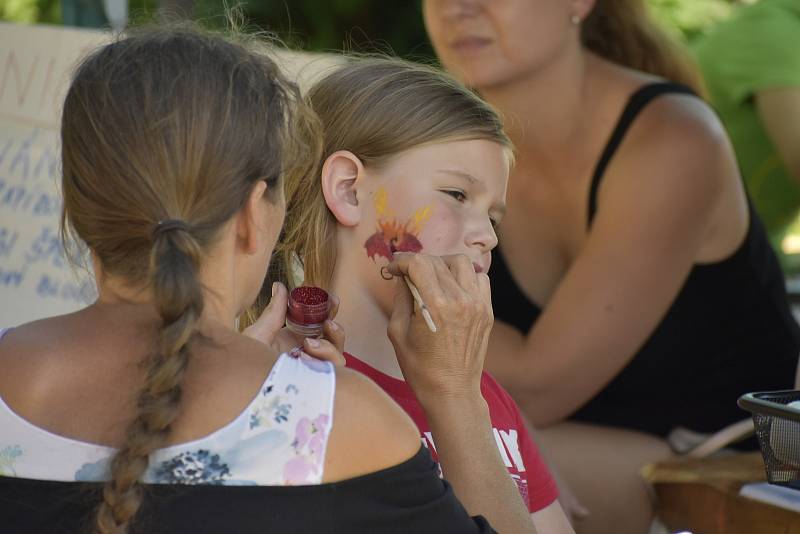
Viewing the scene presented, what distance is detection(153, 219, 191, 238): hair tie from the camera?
1.18m

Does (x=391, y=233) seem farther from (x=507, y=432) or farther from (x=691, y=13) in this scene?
(x=691, y=13)

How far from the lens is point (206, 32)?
1389 millimetres

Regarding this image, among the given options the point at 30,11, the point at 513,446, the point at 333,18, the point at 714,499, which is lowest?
the point at 30,11

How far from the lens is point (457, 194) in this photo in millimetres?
1748

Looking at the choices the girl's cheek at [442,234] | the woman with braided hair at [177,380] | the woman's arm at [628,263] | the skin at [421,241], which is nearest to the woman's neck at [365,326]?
the skin at [421,241]

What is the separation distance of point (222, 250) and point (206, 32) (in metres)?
0.29

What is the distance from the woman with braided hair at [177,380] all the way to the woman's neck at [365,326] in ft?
1.56

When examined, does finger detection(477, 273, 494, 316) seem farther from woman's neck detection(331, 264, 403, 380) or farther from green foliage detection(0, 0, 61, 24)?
green foliage detection(0, 0, 61, 24)

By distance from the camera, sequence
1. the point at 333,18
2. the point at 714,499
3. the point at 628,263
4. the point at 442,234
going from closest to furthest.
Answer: the point at 442,234 → the point at 714,499 → the point at 628,263 → the point at 333,18

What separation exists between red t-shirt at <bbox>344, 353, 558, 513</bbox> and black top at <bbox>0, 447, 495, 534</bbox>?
1.43 ft

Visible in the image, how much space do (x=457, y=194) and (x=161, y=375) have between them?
727mm

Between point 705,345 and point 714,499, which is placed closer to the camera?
point 714,499

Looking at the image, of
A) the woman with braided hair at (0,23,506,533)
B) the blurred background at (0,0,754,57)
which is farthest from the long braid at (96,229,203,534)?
the blurred background at (0,0,754,57)

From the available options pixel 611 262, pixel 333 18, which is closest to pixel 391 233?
pixel 611 262
